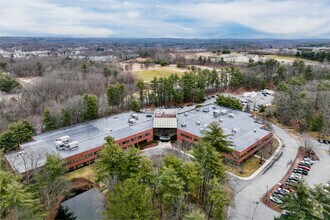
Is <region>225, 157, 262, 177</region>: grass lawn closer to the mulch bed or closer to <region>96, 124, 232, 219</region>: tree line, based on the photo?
the mulch bed

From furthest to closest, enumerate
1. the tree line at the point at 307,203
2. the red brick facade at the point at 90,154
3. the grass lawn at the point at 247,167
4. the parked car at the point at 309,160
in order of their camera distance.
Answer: the parked car at the point at 309,160
the red brick facade at the point at 90,154
the grass lawn at the point at 247,167
the tree line at the point at 307,203

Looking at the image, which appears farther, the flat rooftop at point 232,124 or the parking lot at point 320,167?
the flat rooftop at point 232,124

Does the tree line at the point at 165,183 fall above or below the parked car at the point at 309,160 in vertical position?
above

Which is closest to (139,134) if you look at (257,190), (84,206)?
(84,206)

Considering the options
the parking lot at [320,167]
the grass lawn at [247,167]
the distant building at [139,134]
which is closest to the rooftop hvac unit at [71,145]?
the distant building at [139,134]

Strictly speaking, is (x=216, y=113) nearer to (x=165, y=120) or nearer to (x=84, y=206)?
(x=165, y=120)

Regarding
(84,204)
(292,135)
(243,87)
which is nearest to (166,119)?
(84,204)

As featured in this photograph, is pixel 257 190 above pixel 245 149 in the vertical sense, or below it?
below

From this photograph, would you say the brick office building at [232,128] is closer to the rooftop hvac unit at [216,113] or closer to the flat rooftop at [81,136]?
the rooftop hvac unit at [216,113]
